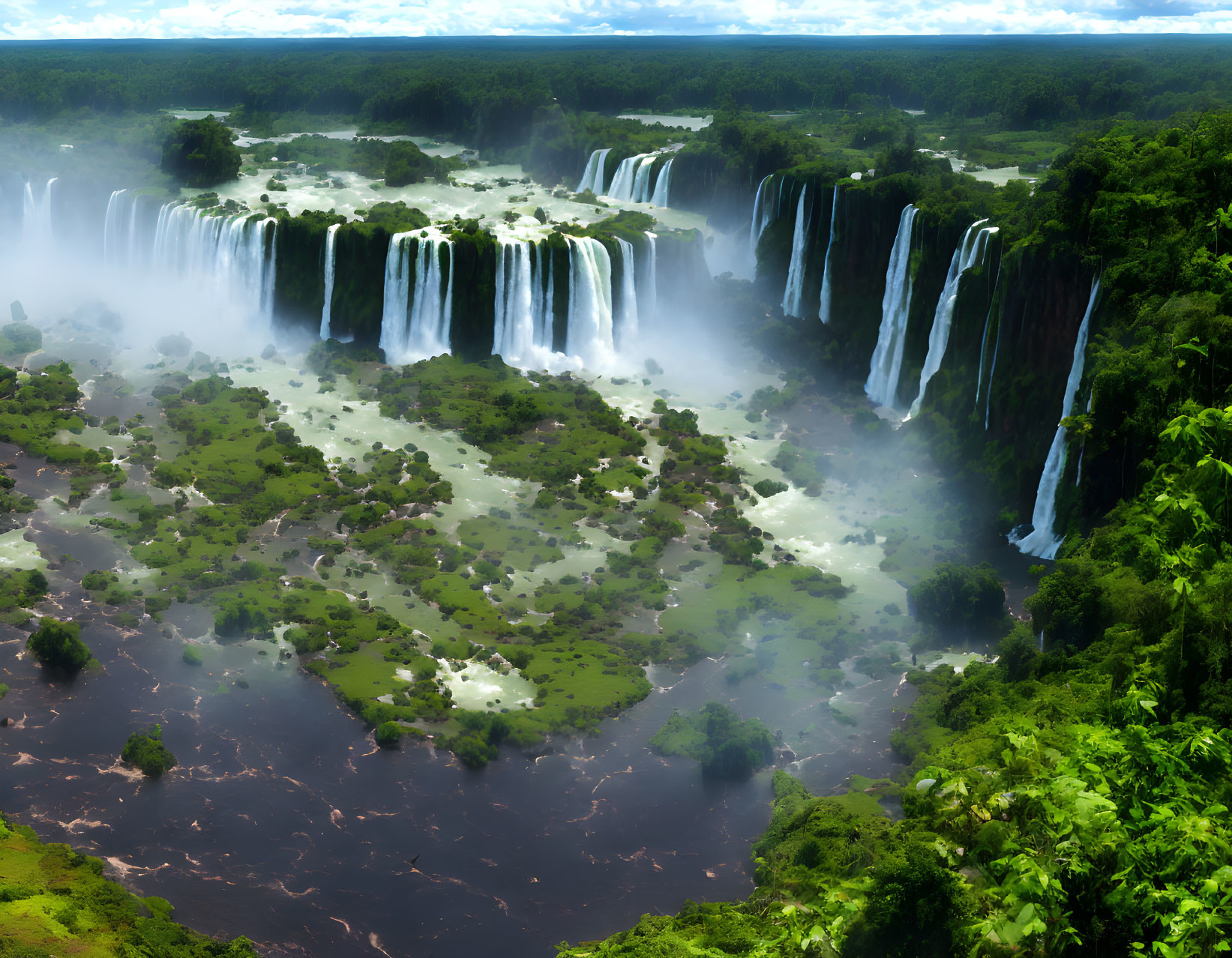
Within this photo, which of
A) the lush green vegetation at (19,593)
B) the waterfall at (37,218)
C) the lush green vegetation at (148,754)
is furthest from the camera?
the waterfall at (37,218)

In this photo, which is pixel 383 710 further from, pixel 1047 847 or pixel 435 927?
pixel 1047 847

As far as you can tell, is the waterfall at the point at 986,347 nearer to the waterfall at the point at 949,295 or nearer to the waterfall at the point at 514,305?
the waterfall at the point at 949,295

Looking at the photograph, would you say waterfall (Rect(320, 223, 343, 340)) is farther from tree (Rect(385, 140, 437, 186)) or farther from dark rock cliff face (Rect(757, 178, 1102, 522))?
dark rock cliff face (Rect(757, 178, 1102, 522))

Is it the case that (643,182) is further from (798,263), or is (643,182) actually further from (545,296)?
(545,296)

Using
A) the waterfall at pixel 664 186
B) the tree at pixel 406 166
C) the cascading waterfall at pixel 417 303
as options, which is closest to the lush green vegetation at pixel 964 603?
the cascading waterfall at pixel 417 303

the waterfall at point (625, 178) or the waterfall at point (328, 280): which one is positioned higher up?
the waterfall at point (625, 178)
